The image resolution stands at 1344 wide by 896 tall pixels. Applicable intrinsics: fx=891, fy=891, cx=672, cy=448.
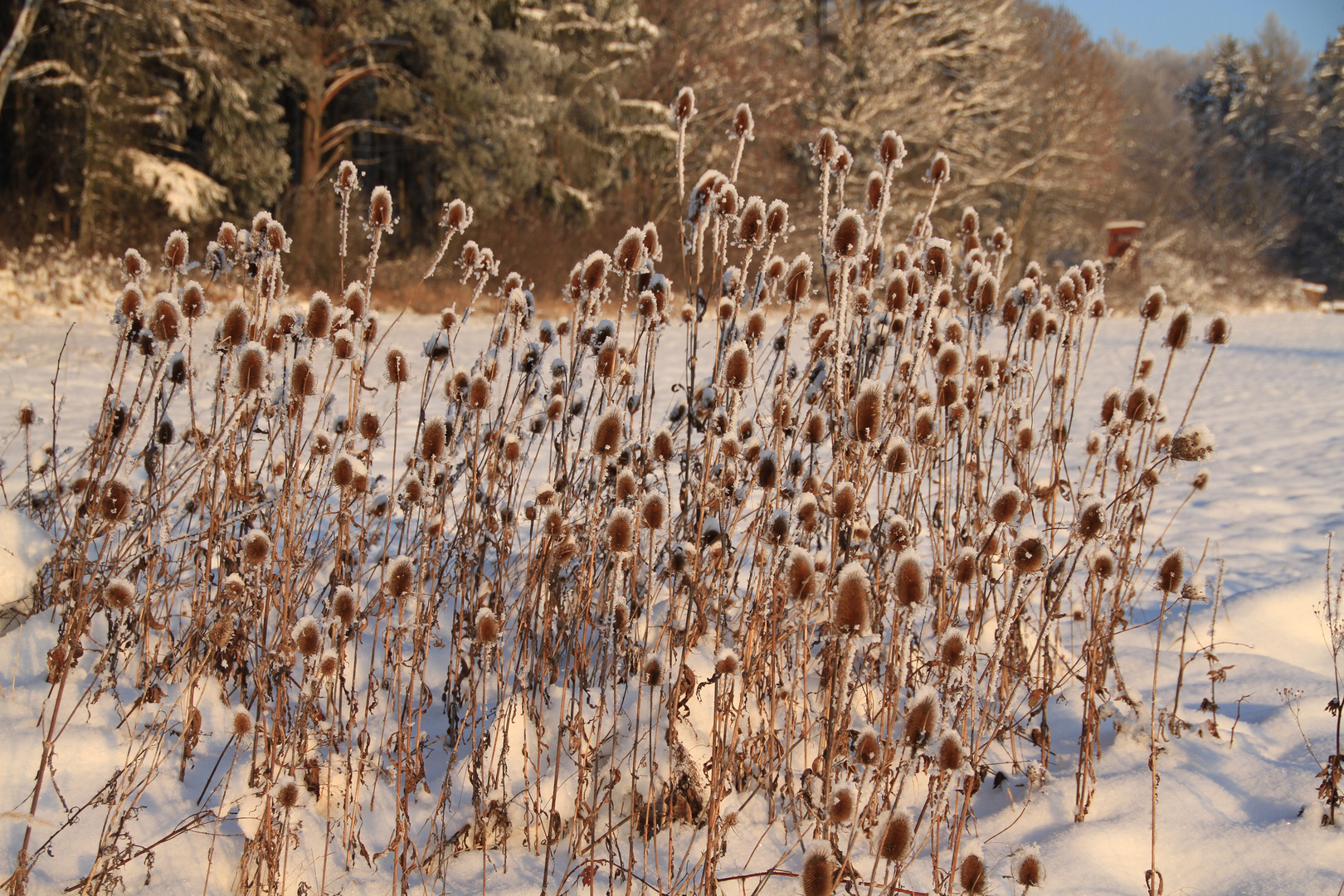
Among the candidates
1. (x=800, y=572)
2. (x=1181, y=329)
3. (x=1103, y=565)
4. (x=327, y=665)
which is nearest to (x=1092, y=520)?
(x=1103, y=565)

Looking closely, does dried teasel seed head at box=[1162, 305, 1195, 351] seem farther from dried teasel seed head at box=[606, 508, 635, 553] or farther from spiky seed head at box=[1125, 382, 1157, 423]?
dried teasel seed head at box=[606, 508, 635, 553]

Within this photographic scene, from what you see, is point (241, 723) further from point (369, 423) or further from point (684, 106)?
point (684, 106)

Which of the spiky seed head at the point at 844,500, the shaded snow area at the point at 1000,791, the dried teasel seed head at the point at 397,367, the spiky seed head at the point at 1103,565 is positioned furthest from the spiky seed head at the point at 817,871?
the dried teasel seed head at the point at 397,367

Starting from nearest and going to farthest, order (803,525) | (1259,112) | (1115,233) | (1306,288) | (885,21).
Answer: (803,525)
(885,21)
(1115,233)
(1306,288)
(1259,112)

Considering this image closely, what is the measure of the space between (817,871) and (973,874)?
0.29 meters

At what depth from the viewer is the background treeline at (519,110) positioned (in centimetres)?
1186

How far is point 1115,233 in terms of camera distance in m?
29.2

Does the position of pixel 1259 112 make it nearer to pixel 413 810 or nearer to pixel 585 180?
pixel 585 180

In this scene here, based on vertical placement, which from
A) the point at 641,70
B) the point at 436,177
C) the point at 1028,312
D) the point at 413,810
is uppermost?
the point at 641,70

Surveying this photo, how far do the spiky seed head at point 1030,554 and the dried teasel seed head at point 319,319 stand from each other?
158 centimetres

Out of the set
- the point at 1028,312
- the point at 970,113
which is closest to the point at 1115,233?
the point at 970,113

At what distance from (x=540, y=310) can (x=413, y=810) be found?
1282 cm

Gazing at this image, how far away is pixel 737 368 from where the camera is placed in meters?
1.93

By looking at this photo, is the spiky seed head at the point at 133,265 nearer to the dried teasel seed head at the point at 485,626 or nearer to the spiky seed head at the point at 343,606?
the spiky seed head at the point at 343,606
